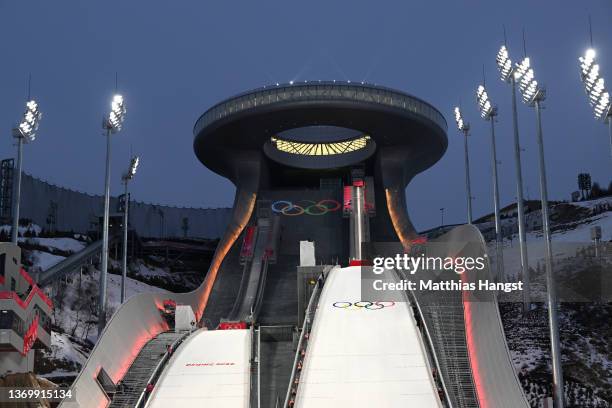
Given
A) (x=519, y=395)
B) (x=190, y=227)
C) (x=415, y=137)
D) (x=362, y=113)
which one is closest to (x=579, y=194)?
(x=415, y=137)

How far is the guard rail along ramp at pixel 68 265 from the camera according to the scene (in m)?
38.5

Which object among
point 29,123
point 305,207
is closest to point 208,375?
point 29,123

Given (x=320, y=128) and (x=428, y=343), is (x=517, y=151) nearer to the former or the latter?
(x=428, y=343)

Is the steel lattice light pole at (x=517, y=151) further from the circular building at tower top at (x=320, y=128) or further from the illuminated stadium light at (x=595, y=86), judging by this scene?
the circular building at tower top at (x=320, y=128)

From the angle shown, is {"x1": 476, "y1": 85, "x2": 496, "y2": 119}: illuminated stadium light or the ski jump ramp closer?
the ski jump ramp

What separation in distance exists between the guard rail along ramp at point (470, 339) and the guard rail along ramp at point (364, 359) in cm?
96

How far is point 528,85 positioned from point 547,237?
6425 mm

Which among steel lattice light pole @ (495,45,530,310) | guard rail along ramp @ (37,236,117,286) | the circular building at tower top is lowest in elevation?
guard rail along ramp @ (37,236,117,286)

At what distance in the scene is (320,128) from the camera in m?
55.2

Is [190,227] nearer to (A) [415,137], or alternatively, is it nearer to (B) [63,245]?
(B) [63,245]

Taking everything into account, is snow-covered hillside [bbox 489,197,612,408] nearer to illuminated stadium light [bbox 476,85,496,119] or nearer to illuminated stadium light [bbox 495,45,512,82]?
illuminated stadium light [bbox 476,85,496,119]

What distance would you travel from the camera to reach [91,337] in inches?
1522

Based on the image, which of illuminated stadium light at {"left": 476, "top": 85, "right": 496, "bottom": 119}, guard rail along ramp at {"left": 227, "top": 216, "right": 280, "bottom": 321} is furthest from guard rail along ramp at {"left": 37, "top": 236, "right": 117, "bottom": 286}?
illuminated stadium light at {"left": 476, "top": 85, "right": 496, "bottom": 119}

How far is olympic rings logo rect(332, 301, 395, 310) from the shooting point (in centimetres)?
2659
